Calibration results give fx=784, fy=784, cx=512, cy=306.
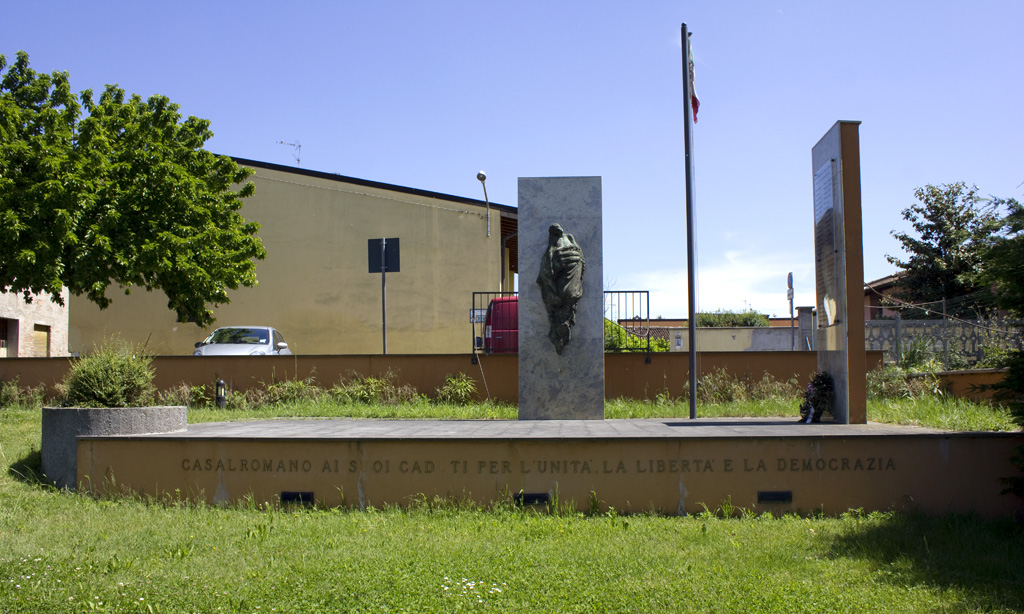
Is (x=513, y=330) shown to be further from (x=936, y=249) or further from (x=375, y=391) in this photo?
(x=936, y=249)

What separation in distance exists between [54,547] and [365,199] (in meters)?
18.5

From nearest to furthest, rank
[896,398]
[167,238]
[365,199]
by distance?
[896,398] < [167,238] < [365,199]

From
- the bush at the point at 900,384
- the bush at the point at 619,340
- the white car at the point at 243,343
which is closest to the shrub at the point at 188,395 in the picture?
the white car at the point at 243,343

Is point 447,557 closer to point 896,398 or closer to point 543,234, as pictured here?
point 543,234

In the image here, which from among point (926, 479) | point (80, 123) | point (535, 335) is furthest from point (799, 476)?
point (80, 123)

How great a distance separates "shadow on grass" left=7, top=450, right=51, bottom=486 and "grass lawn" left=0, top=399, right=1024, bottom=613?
1.19ft

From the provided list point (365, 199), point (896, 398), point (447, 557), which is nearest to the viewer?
point (447, 557)

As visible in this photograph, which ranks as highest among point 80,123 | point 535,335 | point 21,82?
point 21,82

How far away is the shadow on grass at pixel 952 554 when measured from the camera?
4719 mm

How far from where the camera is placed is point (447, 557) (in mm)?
5320

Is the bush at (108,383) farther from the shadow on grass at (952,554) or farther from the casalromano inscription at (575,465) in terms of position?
the shadow on grass at (952,554)

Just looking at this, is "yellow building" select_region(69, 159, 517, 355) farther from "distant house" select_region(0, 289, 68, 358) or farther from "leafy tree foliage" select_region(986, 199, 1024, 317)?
"leafy tree foliage" select_region(986, 199, 1024, 317)

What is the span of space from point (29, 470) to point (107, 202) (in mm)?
7744

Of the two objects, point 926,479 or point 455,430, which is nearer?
point 926,479
